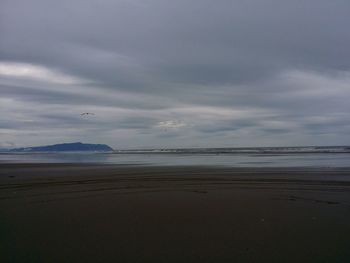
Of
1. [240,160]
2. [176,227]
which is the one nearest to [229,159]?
[240,160]

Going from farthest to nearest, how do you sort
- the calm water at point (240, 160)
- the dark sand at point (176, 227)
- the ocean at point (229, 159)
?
the ocean at point (229, 159) → the calm water at point (240, 160) → the dark sand at point (176, 227)

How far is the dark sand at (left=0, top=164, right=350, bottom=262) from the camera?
235 inches

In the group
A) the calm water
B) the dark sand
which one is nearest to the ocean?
the calm water

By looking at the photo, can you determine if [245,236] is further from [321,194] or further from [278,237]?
[321,194]

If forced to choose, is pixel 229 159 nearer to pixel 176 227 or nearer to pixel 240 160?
pixel 240 160

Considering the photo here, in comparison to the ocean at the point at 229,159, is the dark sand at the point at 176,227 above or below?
below

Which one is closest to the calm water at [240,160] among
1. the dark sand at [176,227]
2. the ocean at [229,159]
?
the ocean at [229,159]

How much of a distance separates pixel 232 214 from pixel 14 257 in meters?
5.47

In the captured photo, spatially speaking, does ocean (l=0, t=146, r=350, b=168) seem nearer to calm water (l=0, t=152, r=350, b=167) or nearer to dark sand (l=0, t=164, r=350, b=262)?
calm water (l=0, t=152, r=350, b=167)

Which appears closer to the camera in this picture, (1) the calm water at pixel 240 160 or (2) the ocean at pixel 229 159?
(1) the calm water at pixel 240 160

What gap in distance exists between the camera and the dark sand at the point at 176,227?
597cm

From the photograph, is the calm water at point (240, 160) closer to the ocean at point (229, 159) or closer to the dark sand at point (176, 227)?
the ocean at point (229, 159)

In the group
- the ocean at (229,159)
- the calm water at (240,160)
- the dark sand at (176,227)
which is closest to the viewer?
the dark sand at (176,227)

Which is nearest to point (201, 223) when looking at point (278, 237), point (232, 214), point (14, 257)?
point (232, 214)
